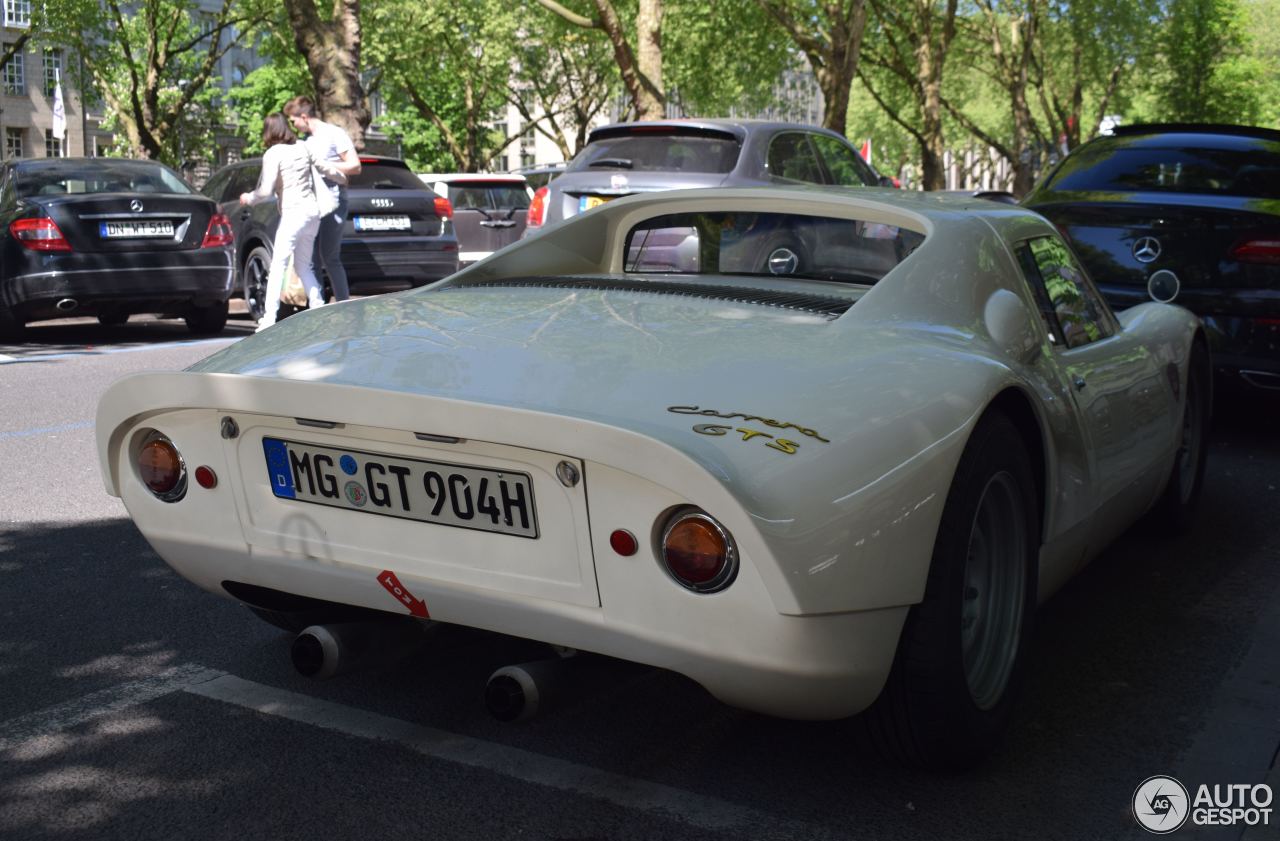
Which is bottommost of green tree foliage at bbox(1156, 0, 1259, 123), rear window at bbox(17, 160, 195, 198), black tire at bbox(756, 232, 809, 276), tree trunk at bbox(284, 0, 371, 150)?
green tree foliage at bbox(1156, 0, 1259, 123)

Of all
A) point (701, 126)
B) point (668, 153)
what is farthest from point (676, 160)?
point (701, 126)

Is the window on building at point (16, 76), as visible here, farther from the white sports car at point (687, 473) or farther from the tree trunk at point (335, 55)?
the white sports car at point (687, 473)

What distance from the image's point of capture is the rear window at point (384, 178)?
48.9ft

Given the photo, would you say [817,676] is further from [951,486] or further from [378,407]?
[378,407]

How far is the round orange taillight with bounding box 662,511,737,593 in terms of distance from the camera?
2.66 m

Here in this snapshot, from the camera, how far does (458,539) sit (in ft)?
9.71

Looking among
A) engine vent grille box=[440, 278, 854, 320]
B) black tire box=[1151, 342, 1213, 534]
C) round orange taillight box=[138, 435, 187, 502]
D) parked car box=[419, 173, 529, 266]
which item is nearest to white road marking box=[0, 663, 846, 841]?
round orange taillight box=[138, 435, 187, 502]

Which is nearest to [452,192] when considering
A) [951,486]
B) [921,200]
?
[921,200]

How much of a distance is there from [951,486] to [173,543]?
1708mm

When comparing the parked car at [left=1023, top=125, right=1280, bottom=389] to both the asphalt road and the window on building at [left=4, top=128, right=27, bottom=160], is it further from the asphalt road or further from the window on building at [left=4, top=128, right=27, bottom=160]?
the window on building at [left=4, top=128, right=27, bottom=160]

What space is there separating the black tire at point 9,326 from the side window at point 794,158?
5.97 meters

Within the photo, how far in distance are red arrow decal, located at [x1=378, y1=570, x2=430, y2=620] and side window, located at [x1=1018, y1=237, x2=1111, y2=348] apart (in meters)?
1.88

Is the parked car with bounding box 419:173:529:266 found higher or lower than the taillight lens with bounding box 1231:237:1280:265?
lower

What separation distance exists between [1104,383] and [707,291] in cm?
114
